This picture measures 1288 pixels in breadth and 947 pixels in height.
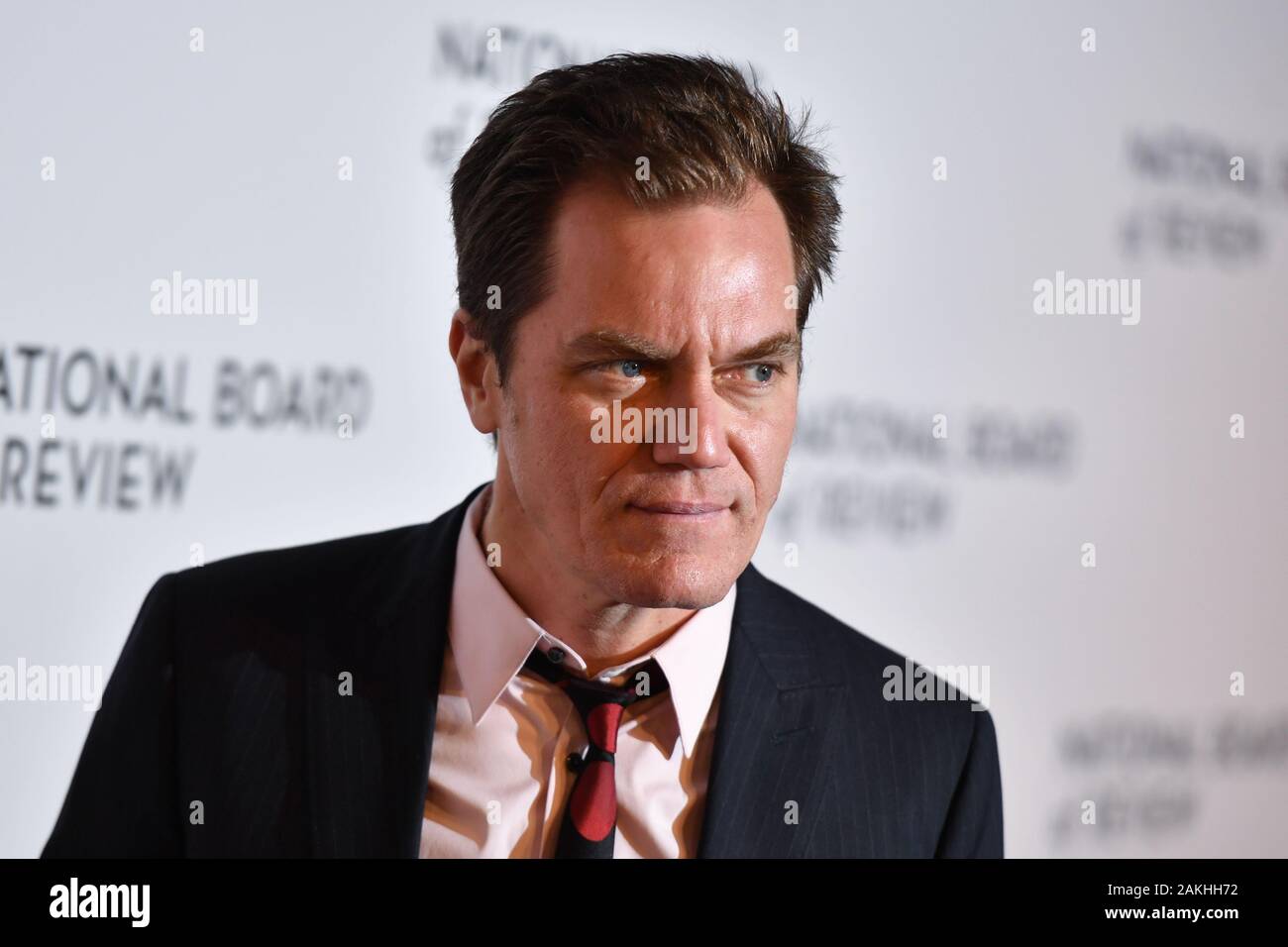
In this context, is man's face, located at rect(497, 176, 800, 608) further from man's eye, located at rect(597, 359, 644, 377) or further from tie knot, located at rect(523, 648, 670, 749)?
tie knot, located at rect(523, 648, 670, 749)

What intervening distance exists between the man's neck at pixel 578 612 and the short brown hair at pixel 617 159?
21cm

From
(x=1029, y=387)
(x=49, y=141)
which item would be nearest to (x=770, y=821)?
(x=1029, y=387)

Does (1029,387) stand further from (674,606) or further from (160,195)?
(160,195)

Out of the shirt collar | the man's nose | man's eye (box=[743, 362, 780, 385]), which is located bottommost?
the shirt collar

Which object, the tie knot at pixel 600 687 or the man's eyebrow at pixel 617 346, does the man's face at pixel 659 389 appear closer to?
the man's eyebrow at pixel 617 346

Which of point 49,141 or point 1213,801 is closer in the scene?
point 49,141

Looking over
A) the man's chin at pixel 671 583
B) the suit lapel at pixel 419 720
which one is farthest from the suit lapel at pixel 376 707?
the man's chin at pixel 671 583

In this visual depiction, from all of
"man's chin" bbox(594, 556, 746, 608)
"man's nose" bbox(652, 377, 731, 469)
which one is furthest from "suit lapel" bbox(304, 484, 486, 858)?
"man's nose" bbox(652, 377, 731, 469)

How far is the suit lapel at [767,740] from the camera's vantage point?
4.53 ft

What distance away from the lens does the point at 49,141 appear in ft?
5.56

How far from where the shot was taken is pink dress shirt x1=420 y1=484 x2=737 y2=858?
138 cm

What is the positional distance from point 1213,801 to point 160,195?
7.06 feet

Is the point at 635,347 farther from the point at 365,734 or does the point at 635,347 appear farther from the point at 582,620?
the point at 365,734

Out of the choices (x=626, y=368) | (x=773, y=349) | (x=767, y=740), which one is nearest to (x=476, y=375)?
(x=626, y=368)
